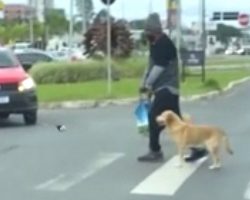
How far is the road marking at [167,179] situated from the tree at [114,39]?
1002 inches

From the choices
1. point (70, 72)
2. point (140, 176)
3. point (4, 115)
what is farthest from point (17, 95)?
point (70, 72)

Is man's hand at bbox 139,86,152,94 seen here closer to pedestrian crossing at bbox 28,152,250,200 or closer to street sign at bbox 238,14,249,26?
pedestrian crossing at bbox 28,152,250,200

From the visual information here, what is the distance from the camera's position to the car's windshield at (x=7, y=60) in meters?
18.8

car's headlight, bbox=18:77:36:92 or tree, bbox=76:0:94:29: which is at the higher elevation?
car's headlight, bbox=18:77:36:92

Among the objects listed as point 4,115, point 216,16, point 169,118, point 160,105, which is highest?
point 160,105

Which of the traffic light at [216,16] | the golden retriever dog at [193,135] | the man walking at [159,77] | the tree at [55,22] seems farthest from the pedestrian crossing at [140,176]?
the tree at [55,22]

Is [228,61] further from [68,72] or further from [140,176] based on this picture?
[140,176]

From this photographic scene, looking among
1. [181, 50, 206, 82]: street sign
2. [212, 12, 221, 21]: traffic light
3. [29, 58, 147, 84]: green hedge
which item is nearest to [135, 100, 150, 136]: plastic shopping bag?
[29, 58, 147, 84]: green hedge

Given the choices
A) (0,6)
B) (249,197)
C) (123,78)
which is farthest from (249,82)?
(249,197)

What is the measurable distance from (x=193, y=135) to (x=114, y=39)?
86.7 feet

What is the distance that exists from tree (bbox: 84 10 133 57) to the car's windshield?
60.4ft

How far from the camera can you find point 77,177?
11.0 m

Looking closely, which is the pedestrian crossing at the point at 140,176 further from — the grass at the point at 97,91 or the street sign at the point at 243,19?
the street sign at the point at 243,19

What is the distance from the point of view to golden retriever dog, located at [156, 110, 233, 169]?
11500mm
